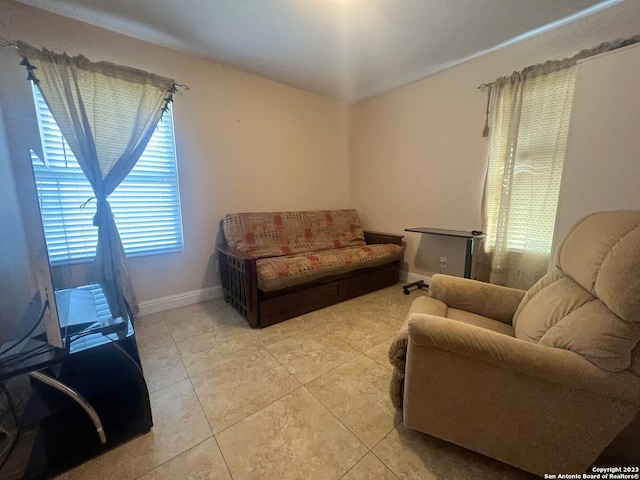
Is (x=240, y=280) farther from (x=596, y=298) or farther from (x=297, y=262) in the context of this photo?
(x=596, y=298)

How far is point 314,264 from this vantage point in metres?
2.35

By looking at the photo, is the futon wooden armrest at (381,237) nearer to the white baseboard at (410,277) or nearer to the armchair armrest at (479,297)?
the white baseboard at (410,277)

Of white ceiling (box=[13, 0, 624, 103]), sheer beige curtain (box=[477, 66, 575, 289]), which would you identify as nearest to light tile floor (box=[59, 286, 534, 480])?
sheer beige curtain (box=[477, 66, 575, 289])

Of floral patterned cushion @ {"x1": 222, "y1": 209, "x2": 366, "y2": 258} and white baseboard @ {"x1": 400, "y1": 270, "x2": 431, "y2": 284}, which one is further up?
floral patterned cushion @ {"x1": 222, "y1": 209, "x2": 366, "y2": 258}

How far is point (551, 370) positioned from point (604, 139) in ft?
4.98

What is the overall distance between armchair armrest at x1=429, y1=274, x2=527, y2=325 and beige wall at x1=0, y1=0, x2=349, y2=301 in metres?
2.16

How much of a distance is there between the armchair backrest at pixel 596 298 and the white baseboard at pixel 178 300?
2.66 m

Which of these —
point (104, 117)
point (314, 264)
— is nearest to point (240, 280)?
point (314, 264)

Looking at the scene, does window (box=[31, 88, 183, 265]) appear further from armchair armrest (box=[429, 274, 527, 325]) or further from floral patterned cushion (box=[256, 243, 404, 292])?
armchair armrest (box=[429, 274, 527, 325])

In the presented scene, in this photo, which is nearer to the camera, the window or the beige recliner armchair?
the beige recliner armchair

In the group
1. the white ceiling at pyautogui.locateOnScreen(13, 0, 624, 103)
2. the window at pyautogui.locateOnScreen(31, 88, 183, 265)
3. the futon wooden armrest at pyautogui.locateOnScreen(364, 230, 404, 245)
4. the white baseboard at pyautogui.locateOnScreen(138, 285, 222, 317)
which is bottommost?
the white baseboard at pyautogui.locateOnScreen(138, 285, 222, 317)

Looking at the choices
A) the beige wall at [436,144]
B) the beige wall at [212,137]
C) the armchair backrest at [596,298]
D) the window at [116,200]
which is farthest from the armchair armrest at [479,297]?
the window at [116,200]

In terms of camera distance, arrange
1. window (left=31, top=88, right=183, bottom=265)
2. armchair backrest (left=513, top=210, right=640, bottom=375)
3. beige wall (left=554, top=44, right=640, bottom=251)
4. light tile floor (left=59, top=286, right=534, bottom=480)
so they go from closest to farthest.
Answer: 1. armchair backrest (left=513, top=210, right=640, bottom=375)
2. light tile floor (left=59, top=286, right=534, bottom=480)
3. beige wall (left=554, top=44, right=640, bottom=251)
4. window (left=31, top=88, right=183, bottom=265)

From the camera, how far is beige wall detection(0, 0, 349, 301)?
1954 mm
